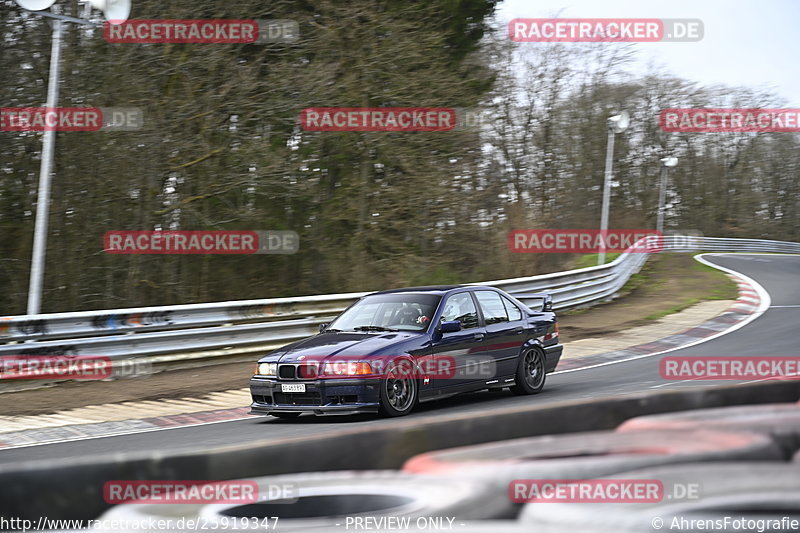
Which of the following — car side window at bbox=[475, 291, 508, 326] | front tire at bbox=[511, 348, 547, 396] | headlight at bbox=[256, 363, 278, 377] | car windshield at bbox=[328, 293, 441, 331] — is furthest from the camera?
front tire at bbox=[511, 348, 547, 396]

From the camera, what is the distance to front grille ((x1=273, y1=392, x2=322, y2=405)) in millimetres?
9031

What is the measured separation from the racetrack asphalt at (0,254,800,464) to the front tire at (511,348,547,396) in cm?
18

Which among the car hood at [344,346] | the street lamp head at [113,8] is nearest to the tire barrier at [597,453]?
the car hood at [344,346]

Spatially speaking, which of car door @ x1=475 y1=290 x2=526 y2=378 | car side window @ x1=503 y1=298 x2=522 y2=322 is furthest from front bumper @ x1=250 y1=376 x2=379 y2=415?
car side window @ x1=503 y1=298 x2=522 y2=322

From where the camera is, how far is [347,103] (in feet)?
→ 74.0

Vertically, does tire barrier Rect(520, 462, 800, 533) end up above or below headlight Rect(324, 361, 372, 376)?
above

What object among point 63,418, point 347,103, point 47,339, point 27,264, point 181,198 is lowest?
point 63,418

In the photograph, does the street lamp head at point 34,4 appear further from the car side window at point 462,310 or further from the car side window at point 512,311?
the car side window at point 512,311

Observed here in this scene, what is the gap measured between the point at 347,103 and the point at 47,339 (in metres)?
12.2

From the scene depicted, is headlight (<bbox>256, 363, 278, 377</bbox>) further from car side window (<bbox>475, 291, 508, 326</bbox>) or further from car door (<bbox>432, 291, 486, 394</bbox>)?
car side window (<bbox>475, 291, 508, 326</bbox>)

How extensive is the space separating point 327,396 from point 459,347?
72.6 inches

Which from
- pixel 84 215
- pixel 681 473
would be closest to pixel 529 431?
pixel 681 473

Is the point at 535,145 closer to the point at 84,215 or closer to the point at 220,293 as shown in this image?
the point at 220,293

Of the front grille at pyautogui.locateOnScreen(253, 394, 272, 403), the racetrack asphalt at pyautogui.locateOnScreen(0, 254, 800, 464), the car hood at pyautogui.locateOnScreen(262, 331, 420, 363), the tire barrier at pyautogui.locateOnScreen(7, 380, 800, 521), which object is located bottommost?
the racetrack asphalt at pyautogui.locateOnScreen(0, 254, 800, 464)
